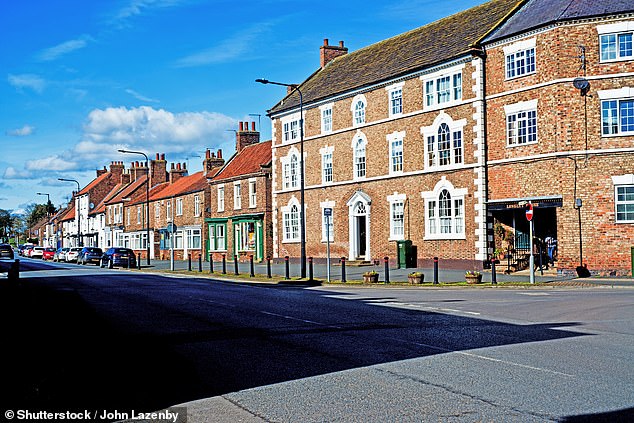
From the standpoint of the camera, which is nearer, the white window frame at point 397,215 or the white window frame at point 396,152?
the white window frame at point 397,215

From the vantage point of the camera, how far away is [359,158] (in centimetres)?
4191

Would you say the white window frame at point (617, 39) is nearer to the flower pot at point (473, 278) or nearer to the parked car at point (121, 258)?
the flower pot at point (473, 278)

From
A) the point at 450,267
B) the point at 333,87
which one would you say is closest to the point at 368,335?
the point at 450,267

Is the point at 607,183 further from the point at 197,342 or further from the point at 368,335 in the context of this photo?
the point at 197,342

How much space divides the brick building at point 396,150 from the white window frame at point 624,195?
622 centimetres

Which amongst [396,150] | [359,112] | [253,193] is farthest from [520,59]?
[253,193]

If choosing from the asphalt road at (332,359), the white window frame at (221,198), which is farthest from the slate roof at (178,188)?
the asphalt road at (332,359)

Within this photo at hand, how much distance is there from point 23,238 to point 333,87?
165712 mm

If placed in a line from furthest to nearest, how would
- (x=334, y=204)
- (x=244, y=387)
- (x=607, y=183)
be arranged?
(x=334, y=204)
(x=607, y=183)
(x=244, y=387)

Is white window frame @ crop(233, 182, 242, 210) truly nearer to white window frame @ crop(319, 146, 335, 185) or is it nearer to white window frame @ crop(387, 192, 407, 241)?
white window frame @ crop(319, 146, 335, 185)

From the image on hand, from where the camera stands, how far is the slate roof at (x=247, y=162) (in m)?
53.8

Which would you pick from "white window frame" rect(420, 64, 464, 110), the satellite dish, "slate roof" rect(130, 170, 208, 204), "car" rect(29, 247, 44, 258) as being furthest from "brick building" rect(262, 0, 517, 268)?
"car" rect(29, 247, 44, 258)

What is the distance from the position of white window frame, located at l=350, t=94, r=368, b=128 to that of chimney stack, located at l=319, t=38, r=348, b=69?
998 cm

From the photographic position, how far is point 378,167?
132 ft
